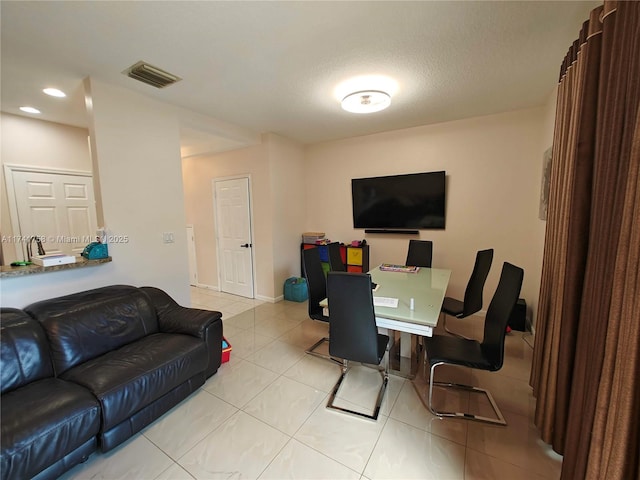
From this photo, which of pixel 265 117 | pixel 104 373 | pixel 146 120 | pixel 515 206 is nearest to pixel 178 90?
pixel 146 120

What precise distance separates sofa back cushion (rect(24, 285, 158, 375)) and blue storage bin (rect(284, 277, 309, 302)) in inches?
89.7

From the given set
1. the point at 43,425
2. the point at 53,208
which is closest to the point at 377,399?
the point at 43,425

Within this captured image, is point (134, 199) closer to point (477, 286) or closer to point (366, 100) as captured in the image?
point (366, 100)

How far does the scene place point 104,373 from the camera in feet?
5.65

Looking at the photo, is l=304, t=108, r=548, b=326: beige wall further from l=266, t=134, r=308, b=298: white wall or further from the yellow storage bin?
l=266, t=134, r=308, b=298: white wall

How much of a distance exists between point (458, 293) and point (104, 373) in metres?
4.10

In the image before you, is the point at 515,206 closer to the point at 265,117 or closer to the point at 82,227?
the point at 265,117

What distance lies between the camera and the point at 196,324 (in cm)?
227

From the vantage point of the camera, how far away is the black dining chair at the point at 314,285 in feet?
9.10

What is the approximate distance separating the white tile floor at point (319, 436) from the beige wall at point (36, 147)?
3.21 metres

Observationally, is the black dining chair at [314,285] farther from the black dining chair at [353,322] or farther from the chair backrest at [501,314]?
the chair backrest at [501,314]

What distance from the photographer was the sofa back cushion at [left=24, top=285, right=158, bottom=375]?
1869 mm

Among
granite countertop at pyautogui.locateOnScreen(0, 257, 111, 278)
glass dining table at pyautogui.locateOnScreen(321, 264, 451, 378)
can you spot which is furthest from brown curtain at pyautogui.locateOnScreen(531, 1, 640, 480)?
granite countertop at pyautogui.locateOnScreen(0, 257, 111, 278)

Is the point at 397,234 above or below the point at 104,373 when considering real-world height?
above
